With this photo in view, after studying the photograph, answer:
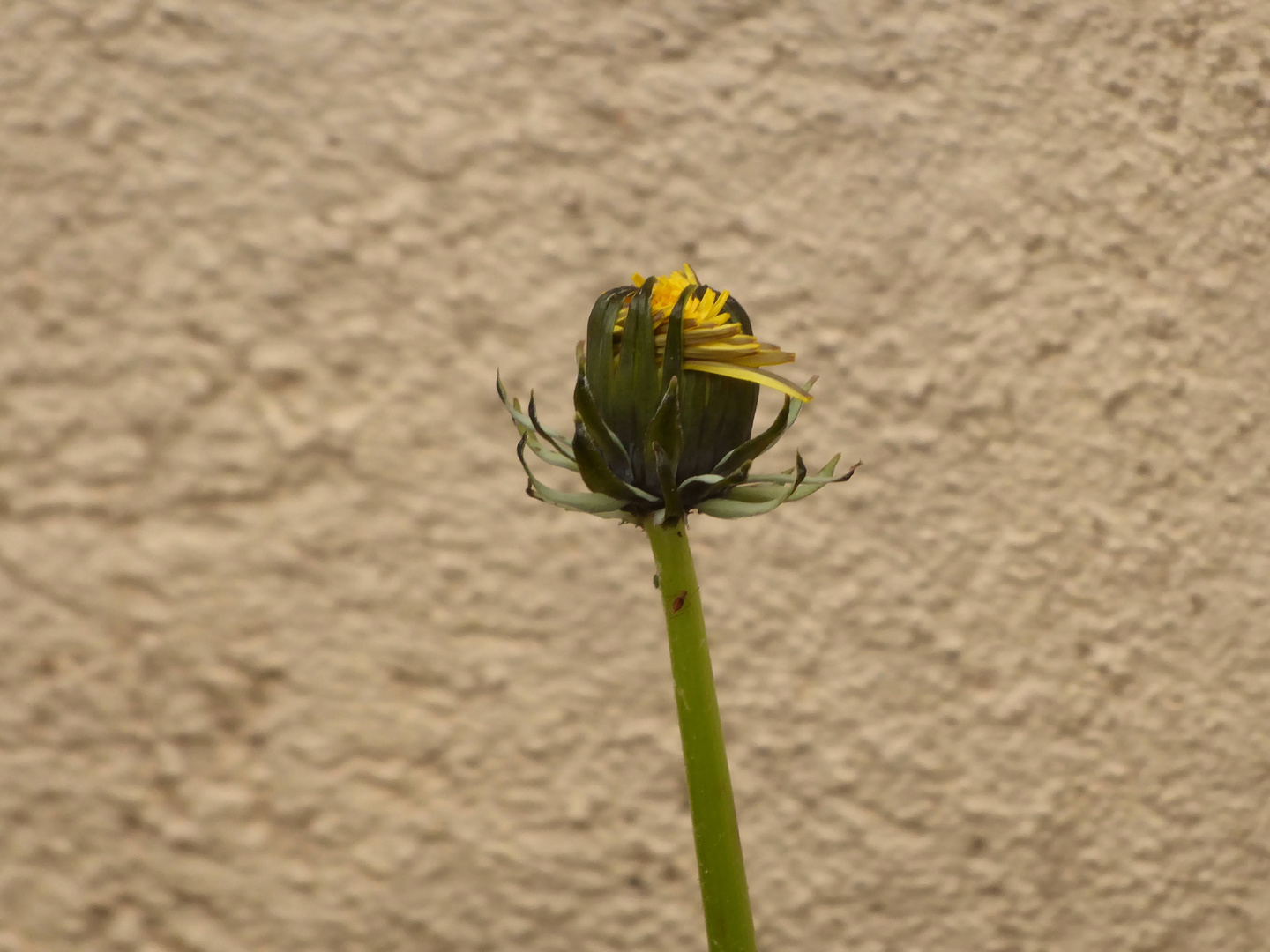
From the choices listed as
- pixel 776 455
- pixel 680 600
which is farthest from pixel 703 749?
pixel 776 455

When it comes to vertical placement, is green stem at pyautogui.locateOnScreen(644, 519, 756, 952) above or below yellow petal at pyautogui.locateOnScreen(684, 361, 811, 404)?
below

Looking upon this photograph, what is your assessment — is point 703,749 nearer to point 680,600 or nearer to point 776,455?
point 680,600

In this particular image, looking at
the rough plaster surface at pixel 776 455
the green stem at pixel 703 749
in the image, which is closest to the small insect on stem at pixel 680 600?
the green stem at pixel 703 749

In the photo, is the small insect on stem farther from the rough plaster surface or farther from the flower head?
the rough plaster surface

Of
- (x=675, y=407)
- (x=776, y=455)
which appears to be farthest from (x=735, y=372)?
(x=776, y=455)

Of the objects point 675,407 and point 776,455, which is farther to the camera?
point 776,455

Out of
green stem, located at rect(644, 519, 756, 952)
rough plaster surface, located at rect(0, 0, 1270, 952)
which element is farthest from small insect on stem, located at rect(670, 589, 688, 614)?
rough plaster surface, located at rect(0, 0, 1270, 952)

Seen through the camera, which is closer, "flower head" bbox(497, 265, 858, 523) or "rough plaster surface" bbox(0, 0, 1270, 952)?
"flower head" bbox(497, 265, 858, 523)
